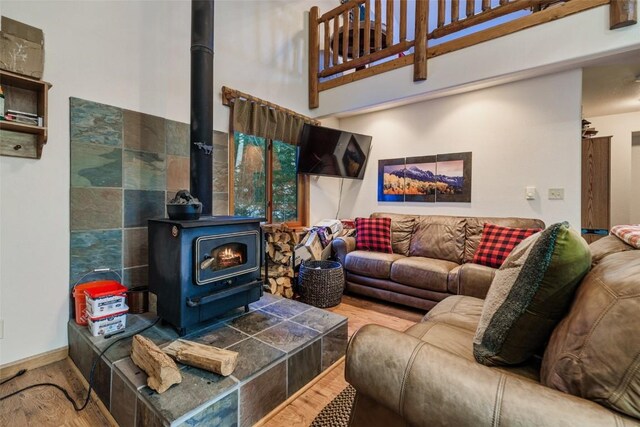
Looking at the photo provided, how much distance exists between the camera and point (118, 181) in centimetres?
211

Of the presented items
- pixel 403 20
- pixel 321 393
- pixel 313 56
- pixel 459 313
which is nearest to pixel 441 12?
pixel 403 20

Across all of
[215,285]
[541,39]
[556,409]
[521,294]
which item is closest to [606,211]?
[541,39]

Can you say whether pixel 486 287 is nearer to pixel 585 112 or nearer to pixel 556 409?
pixel 556 409

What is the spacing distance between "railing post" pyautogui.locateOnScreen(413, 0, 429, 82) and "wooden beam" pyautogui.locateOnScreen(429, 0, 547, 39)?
0.34 ft

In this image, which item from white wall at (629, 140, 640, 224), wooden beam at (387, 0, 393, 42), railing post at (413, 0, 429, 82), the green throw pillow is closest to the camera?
the green throw pillow

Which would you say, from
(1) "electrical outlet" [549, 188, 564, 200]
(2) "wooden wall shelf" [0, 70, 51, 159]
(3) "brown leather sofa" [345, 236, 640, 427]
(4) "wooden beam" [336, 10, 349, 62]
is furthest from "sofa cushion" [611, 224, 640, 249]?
(4) "wooden beam" [336, 10, 349, 62]

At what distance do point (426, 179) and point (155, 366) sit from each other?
3.34 m

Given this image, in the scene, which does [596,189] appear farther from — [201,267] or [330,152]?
[201,267]

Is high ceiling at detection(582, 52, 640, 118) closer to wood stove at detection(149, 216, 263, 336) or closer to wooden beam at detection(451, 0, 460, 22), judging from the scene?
wooden beam at detection(451, 0, 460, 22)

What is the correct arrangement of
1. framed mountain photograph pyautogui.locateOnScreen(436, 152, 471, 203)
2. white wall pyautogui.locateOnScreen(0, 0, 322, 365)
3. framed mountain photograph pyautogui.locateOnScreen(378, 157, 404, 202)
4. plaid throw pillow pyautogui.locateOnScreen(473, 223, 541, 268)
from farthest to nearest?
framed mountain photograph pyautogui.locateOnScreen(378, 157, 404, 202) < framed mountain photograph pyautogui.locateOnScreen(436, 152, 471, 203) < plaid throw pillow pyautogui.locateOnScreen(473, 223, 541, 268) < white wall pyautogui.locateOnScreen(0, 0, 322, 365)

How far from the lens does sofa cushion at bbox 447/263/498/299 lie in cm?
241

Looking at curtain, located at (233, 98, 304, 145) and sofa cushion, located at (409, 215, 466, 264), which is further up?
curtain, located at (233, 98, 304, 145)

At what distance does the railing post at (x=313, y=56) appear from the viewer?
3.77 meters

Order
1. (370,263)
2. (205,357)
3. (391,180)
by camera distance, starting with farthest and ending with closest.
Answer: (391,180) → (370,263) → (205,357)
